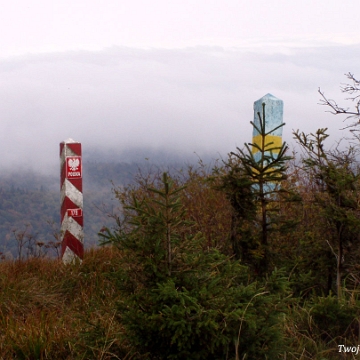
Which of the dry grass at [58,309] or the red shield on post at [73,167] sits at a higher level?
the red shield on post at [73,167]

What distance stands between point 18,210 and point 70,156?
71.7 metres

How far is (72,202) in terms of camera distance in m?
7.12

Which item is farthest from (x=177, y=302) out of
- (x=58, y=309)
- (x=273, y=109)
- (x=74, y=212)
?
(x=273, y=109)

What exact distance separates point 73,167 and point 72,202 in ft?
1.36

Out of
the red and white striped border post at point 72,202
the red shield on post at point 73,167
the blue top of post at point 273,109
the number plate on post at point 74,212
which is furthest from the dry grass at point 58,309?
the blue top of post at point 273,109

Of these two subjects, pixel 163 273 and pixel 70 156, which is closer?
pixel 163 273

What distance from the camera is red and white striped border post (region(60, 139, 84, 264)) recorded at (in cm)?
706

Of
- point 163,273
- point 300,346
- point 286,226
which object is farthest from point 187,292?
point 286,226

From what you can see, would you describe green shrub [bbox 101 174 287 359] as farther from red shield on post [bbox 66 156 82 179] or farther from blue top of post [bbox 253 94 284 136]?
blue top of post [bbox 253 94 284 136]

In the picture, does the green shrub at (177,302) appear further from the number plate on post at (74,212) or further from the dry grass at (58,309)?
the number plate on post at (74,212)

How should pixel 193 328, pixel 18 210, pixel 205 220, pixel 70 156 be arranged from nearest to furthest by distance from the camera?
pixel 193 328 < pixel 205 220 < pixel 70 156 < pixel 18 210

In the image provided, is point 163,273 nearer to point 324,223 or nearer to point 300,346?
point 300,346

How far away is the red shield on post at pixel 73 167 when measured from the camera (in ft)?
23.3

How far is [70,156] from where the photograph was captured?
23.4ft
